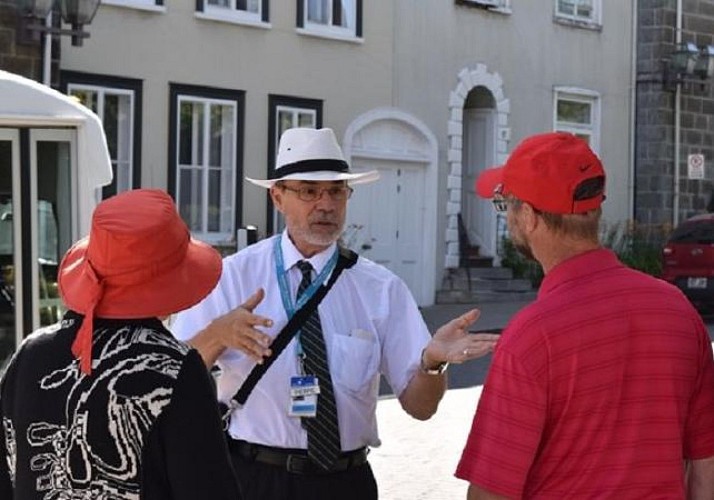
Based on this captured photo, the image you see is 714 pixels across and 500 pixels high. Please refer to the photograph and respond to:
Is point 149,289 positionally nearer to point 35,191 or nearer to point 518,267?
point 35,191

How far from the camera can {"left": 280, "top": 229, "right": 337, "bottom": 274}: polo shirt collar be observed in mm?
4812

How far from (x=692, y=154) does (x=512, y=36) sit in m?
4.92

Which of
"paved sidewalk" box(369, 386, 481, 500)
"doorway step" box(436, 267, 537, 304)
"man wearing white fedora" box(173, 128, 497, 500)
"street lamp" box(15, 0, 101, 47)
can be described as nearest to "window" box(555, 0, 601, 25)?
"doorway step" box(436, 267, 537, 304)

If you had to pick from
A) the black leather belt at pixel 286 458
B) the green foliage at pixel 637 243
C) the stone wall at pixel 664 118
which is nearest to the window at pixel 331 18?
the green foliage at pixel 637 243

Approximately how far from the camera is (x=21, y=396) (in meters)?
3.30

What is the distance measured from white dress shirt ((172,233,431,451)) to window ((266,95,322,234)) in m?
16.1

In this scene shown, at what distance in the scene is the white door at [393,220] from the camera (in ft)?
73.7

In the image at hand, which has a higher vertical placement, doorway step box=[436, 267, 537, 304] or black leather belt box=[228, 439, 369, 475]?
black leather belt box=[228, 439, 369, 475]

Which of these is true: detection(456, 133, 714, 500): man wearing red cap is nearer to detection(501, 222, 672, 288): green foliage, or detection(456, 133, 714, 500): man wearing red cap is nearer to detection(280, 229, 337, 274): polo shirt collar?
detection(280, 229, 337, 274): polo shirt collar

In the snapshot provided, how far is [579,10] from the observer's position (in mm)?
26438

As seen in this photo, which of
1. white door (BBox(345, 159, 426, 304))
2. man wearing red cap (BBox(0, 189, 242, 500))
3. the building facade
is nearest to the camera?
man wearing red cap (BBox(0, 189, 242, 500))

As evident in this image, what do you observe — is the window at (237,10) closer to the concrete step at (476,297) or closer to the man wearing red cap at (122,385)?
the concrete step at (476,297)

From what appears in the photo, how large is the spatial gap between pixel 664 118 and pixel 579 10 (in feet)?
8.71

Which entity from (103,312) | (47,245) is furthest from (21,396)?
(47,245)
